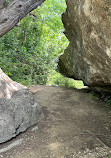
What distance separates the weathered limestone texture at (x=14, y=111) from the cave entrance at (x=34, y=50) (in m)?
3.63

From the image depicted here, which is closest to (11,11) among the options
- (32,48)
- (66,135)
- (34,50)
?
(66,135)

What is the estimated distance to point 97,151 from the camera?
10.8 ft

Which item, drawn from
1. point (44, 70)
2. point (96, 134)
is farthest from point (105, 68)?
point (44, 70)

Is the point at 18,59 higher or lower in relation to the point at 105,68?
higher

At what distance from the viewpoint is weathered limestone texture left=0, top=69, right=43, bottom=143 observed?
12.1 ft

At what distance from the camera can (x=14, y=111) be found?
13.1 feet

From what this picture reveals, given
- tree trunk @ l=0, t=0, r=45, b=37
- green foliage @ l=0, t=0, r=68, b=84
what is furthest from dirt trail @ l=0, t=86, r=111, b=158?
green foliage @ l=0, t=0, r=68, b=84

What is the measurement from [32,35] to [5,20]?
670 cm

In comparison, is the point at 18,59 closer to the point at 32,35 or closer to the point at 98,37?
the point at 32,35

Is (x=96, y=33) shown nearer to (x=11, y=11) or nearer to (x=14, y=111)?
(x=11, y=11)

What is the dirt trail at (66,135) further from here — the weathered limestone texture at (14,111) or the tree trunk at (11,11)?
the tree trunk at (11,11)

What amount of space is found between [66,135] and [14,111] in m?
1.36

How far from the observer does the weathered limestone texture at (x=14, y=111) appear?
3682 millimetres

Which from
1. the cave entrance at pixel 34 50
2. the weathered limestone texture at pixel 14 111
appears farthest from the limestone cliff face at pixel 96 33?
the cave entrance at pixel 34 50
